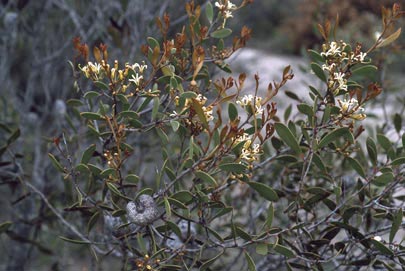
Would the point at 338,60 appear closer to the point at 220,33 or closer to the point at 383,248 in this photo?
the point at 220,33

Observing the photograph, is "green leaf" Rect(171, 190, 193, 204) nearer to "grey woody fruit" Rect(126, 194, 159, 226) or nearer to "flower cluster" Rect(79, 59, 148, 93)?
"grey woody fruit" Rect(126, 194, 159, 226)

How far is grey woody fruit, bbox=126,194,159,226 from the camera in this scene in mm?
1452

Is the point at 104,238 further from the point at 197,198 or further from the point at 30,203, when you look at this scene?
the point at 30,203

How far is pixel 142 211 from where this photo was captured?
146cm

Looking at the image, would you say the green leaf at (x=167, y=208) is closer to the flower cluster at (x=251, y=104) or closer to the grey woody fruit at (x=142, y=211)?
the grey woody fruit at (x=142, y=211)

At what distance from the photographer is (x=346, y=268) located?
196cm

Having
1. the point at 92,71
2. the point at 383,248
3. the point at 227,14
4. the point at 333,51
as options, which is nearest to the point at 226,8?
the point at 227,14

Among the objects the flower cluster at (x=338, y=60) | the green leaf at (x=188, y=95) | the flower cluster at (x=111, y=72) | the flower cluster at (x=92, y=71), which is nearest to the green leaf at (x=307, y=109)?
the flower cluster at (x=338, y=60)

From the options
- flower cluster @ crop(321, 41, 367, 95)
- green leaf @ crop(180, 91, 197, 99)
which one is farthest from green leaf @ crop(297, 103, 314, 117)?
green leaf @ crop(180, 91, 197, 99)

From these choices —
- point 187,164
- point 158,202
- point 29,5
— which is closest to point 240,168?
point 187,164

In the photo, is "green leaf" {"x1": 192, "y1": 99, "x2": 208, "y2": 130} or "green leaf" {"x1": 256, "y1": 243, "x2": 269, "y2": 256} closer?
"green leaf" {"x1": 192, "y1": 99, "x2": 208, "y2": 130}

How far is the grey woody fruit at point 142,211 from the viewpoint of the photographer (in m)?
1.45

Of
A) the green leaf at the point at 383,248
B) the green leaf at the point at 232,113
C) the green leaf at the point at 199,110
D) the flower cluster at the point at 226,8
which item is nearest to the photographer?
the green leaf at the point at 199,110

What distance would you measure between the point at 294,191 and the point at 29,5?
7.37 feet
